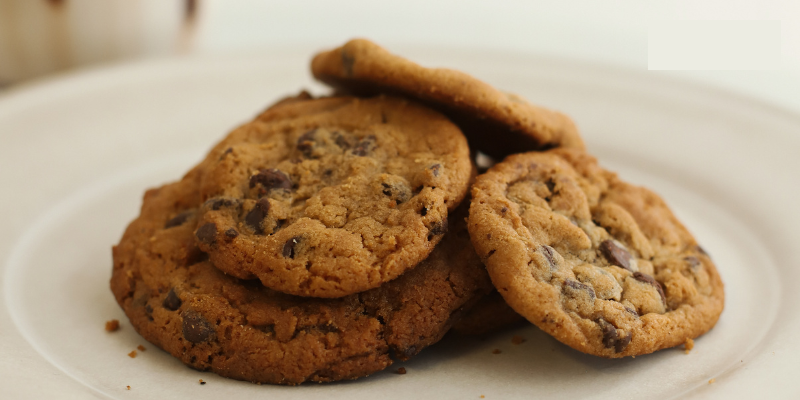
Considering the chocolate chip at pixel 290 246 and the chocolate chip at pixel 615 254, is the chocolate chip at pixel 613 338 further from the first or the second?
the chocolate chip at pixel 290 246

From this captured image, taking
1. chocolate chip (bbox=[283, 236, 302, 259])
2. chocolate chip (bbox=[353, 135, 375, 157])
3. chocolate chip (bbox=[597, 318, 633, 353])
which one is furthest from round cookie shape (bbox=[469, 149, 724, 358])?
chocolate chip (bbox=[283, 236, 302, 259])

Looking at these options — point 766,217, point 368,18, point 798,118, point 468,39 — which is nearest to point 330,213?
point 766,217

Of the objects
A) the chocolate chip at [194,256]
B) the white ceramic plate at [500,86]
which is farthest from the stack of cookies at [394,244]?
the white ceramic plate at [500,86]

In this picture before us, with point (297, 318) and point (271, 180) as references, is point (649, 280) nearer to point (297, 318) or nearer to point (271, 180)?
point (297, 318)

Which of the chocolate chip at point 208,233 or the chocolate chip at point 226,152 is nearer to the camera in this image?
the chocolate chip at point 208,233

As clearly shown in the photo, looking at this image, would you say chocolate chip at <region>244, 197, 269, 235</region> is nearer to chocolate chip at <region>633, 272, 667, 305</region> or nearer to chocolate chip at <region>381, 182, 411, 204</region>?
chocolate chip at <region>381, 182, 411, 204</region>

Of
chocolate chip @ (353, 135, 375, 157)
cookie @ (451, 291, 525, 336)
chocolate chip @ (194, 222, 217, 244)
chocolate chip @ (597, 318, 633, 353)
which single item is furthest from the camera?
chocolate chip @ (353, 135, 375, 157)

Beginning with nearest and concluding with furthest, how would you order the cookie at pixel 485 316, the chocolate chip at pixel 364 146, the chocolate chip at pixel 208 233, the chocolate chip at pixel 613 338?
1. the chocolate chip at pixel 613 338
2. the chocolate chip at pixel 208 233
3. the cookie at pixel 485 316
4. the chocolate chip at pixel 364 146
